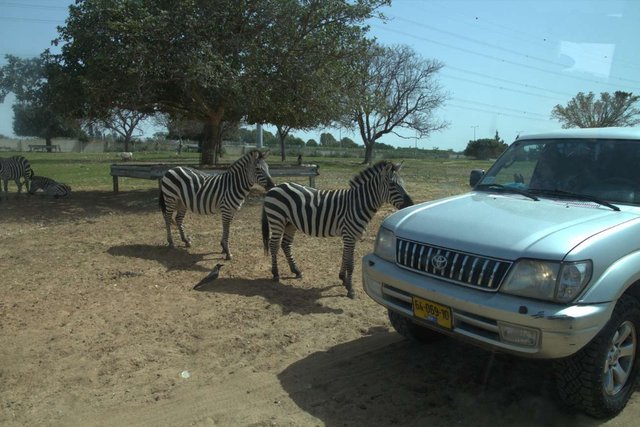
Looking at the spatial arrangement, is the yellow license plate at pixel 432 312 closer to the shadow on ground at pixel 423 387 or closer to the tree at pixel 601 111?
the shadow on ground at pixel 423 387

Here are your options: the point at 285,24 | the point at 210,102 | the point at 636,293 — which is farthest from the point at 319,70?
the point at 636,293

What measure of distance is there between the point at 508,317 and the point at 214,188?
6.45 meters

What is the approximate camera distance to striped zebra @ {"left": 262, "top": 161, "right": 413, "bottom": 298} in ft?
20.1

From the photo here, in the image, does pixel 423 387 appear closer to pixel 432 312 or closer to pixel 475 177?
pixel 432 312

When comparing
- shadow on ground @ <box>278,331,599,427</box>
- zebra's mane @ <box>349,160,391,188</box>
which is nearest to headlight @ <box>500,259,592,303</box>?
shadow on ground @ <box>278,331,599,427</box>

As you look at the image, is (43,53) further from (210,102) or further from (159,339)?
(159,339)

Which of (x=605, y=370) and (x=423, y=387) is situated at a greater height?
(x=605, y=370)

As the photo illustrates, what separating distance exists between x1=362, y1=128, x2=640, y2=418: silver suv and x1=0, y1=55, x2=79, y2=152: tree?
13705 millimetres

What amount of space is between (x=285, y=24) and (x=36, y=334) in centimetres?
1138

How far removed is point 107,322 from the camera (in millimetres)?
4859

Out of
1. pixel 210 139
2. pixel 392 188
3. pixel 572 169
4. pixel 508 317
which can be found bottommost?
pixel 508 317

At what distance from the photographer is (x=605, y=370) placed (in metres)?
3.13

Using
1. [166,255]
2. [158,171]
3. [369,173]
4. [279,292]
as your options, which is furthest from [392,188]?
[158,171]

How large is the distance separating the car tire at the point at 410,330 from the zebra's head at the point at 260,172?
4264 mm
